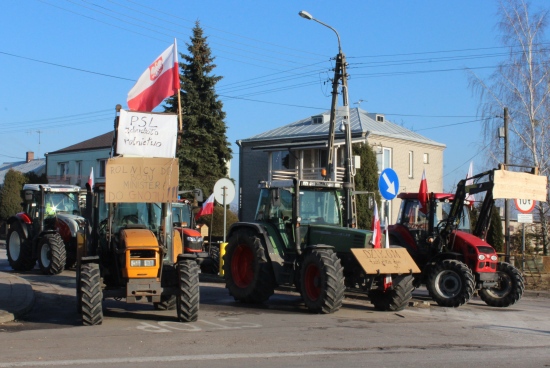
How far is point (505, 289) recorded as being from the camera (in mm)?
15953

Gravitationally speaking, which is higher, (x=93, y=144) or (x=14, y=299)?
(x=93, y=144)

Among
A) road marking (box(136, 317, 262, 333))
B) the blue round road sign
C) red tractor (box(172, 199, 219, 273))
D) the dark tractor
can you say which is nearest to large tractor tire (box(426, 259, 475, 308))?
the blue round road sign

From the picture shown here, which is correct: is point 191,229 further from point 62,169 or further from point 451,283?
point 62,169

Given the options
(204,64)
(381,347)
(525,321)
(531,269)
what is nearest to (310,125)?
(204,64)

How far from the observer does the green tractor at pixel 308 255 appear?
13453 mm

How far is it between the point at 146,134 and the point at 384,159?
Result: 30.1m

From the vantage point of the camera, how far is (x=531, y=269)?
74.6ft

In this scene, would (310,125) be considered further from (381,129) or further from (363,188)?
(363,188)

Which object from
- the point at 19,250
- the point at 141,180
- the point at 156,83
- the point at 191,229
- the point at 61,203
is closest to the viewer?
the point at 141,180

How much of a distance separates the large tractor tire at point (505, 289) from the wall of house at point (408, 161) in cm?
2347

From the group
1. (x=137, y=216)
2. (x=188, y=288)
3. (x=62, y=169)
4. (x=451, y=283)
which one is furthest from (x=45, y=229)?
(x=62, y=169)

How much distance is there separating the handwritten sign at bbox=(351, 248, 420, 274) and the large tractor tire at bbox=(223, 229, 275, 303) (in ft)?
6.60

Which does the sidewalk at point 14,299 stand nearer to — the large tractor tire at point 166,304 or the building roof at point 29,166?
the large tractor tire at point 166,304

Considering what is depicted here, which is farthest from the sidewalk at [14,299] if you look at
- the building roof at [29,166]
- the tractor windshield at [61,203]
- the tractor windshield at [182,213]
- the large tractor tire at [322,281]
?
the building roof at [29,166]
